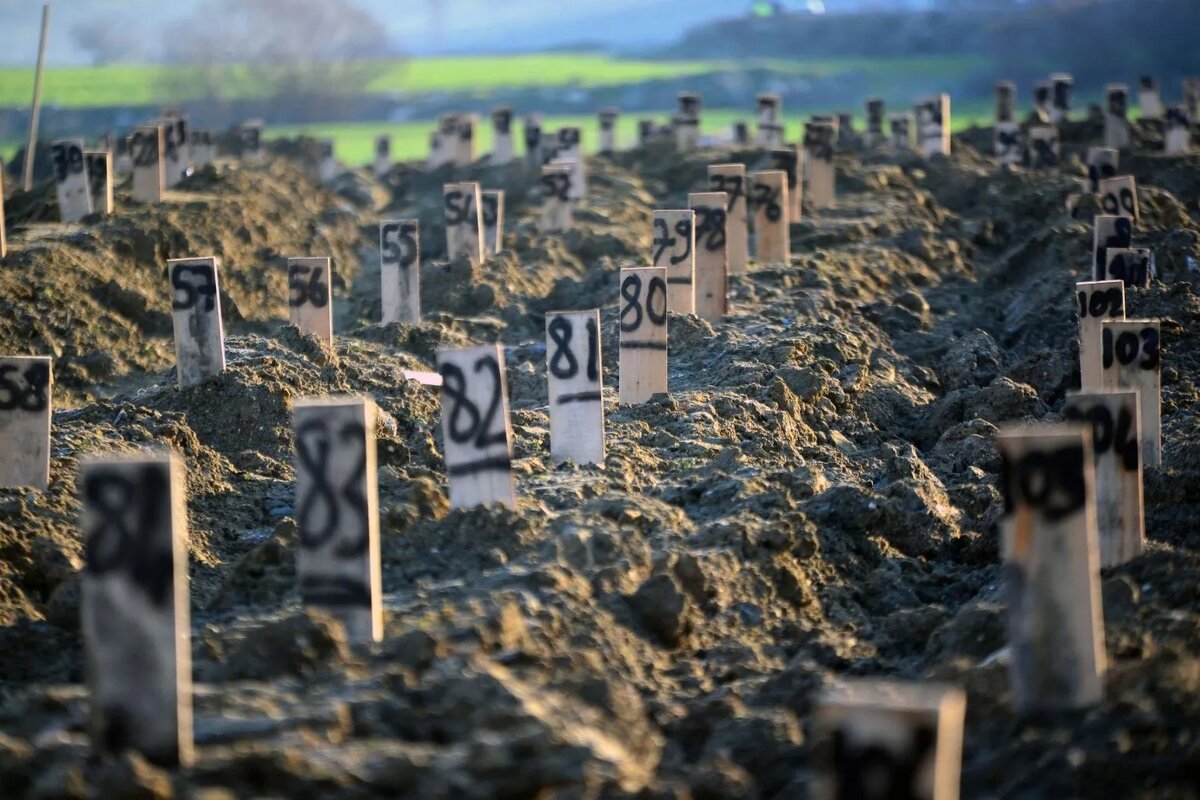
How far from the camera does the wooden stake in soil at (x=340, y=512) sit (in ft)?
18.9

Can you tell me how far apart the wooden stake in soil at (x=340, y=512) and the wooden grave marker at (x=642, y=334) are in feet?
12.2

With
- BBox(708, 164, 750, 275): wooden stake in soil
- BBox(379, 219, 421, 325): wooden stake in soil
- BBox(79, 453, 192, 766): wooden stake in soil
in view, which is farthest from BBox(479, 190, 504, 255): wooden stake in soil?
BBox(79, 453, 192, 766): wooden stake in soil

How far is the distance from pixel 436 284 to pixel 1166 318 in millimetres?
5880

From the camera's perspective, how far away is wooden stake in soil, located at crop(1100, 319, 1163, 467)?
8.17 m

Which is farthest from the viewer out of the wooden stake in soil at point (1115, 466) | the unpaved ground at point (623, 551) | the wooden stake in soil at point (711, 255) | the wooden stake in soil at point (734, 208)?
the wooden stake in soil at point (734, 208)

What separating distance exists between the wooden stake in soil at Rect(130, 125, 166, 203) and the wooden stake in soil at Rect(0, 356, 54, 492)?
8267mm

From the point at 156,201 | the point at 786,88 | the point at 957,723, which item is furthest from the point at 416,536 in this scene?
the point at 786,88

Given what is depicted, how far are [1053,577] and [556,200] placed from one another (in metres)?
12.1

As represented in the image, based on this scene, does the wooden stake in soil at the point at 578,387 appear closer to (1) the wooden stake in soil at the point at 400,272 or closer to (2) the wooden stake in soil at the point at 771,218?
(1) the wooden stake in soil at the point at 400,272

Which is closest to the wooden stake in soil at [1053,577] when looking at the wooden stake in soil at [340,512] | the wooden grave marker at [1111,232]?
the wooden stake in soil at [340,512]

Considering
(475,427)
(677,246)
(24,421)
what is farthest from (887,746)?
(677,246)

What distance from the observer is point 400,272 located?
12.3 m

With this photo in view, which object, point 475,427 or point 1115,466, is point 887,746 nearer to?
point 1115,466

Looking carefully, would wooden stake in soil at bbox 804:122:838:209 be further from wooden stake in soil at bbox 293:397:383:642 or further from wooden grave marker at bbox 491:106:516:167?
wooden stake in soil at bbox 293:397:383:642
